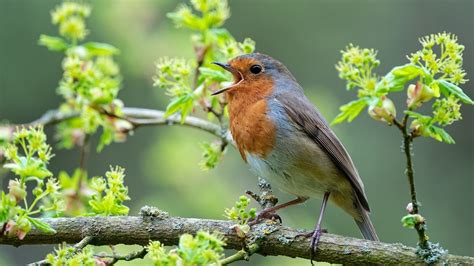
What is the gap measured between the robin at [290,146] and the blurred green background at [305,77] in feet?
4.45

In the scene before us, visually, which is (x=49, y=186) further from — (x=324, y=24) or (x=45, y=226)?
(x=324, y=24)

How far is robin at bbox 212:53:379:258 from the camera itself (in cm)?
376

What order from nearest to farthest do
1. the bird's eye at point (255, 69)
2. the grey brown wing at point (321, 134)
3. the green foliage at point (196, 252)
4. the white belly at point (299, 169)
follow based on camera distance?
the green foliage at point (196, 252)
the white belly at point (299, 169)
the grey brown wing at point (321, 134)
the bird's eye at point (255, 69)

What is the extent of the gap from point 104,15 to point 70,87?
73.6 inches

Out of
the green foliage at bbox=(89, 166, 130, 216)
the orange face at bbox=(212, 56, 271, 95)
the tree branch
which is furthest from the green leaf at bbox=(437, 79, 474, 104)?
the orange face at bbox=(212, 56, 271, 95)

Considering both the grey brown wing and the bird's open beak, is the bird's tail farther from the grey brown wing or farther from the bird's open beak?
the bird's open beak

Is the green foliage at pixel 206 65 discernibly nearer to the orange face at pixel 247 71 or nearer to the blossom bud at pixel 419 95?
the orange face at pixel 247 71

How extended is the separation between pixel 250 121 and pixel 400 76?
4.24 feet

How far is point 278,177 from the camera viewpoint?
12.3 ft

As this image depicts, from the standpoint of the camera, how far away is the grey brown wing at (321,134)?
3863 mm

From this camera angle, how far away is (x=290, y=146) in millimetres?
3787

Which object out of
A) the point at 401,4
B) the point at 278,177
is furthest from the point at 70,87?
the point at 401,4

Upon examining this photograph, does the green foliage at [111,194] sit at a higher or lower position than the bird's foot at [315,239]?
higher

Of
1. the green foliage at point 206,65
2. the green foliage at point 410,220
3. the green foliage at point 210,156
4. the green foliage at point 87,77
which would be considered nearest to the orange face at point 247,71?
the green foliage at point 206,65
